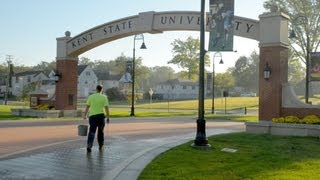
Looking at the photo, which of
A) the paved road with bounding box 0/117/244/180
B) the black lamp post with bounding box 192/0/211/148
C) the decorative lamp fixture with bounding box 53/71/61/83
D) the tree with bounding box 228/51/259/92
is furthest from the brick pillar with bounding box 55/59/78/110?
the tree with bounding box 228/51/259/92

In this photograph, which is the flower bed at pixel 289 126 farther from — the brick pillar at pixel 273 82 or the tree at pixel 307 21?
the tree at pixel 307 21

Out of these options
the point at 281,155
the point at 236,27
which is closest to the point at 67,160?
the point at 281,155

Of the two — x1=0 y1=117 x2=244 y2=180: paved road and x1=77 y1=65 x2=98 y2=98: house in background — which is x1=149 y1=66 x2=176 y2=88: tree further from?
x1=0 y1=117 x2=244 y2=180: paved road

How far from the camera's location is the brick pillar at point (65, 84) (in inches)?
1163

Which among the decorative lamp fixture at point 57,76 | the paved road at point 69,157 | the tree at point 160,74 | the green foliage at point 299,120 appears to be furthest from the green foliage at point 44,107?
the tree at point 160,74

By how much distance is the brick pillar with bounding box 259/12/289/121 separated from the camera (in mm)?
19750

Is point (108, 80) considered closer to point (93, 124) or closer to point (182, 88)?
point (182, 88)

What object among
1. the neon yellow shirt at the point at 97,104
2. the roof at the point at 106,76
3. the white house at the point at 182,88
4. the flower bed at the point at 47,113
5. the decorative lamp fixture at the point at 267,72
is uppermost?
the roof at the point at 106,76

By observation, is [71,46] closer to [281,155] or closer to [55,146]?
[55,146]

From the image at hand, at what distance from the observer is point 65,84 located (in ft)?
97.1

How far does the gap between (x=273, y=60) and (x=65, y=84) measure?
14302mm

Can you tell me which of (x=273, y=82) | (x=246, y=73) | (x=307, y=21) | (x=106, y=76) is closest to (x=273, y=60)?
(x=273, y=82)

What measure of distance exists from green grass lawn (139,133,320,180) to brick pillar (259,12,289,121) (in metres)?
4.70

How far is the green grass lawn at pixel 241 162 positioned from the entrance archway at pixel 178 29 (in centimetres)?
509
